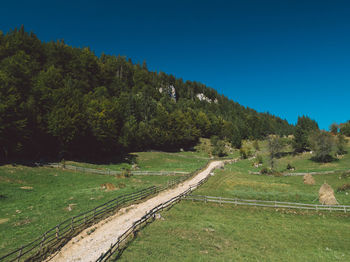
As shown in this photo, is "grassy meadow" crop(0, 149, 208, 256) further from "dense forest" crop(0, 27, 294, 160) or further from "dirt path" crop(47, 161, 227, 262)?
"dense forest" crop(0, 27, 294, 160)

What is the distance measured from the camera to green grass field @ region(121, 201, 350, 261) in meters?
15.0

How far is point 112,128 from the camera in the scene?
192 ft

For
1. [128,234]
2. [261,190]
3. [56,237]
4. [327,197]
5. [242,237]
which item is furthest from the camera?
[261,190]

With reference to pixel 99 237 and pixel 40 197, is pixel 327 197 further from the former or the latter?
pixel 40 197

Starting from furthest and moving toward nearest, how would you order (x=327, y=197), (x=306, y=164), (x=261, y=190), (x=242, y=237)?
(x=306, y=164) < (x=261, y=190) < (x=327, y=197) < (x=242, y=237)

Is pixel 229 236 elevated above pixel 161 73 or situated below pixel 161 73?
below

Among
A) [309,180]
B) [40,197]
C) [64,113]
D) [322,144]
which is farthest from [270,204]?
[322,144]

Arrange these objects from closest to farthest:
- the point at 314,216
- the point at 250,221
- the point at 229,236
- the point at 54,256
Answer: the point at 54,256, the point at 229,236, the point at 250,221, the point at 314,216

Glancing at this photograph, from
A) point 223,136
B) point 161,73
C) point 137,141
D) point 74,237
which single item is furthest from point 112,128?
point 161,73

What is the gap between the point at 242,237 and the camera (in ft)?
59.2

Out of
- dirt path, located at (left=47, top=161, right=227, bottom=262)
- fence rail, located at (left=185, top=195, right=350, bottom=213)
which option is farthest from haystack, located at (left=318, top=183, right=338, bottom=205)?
dirt path, located at (left=47, top=161, right=227, bottom=262)

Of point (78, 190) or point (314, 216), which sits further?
point (78, 190)

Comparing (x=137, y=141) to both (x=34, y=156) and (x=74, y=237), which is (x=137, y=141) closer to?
(x=34, y=156)

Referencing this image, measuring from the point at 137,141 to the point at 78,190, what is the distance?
4559 centimetres
